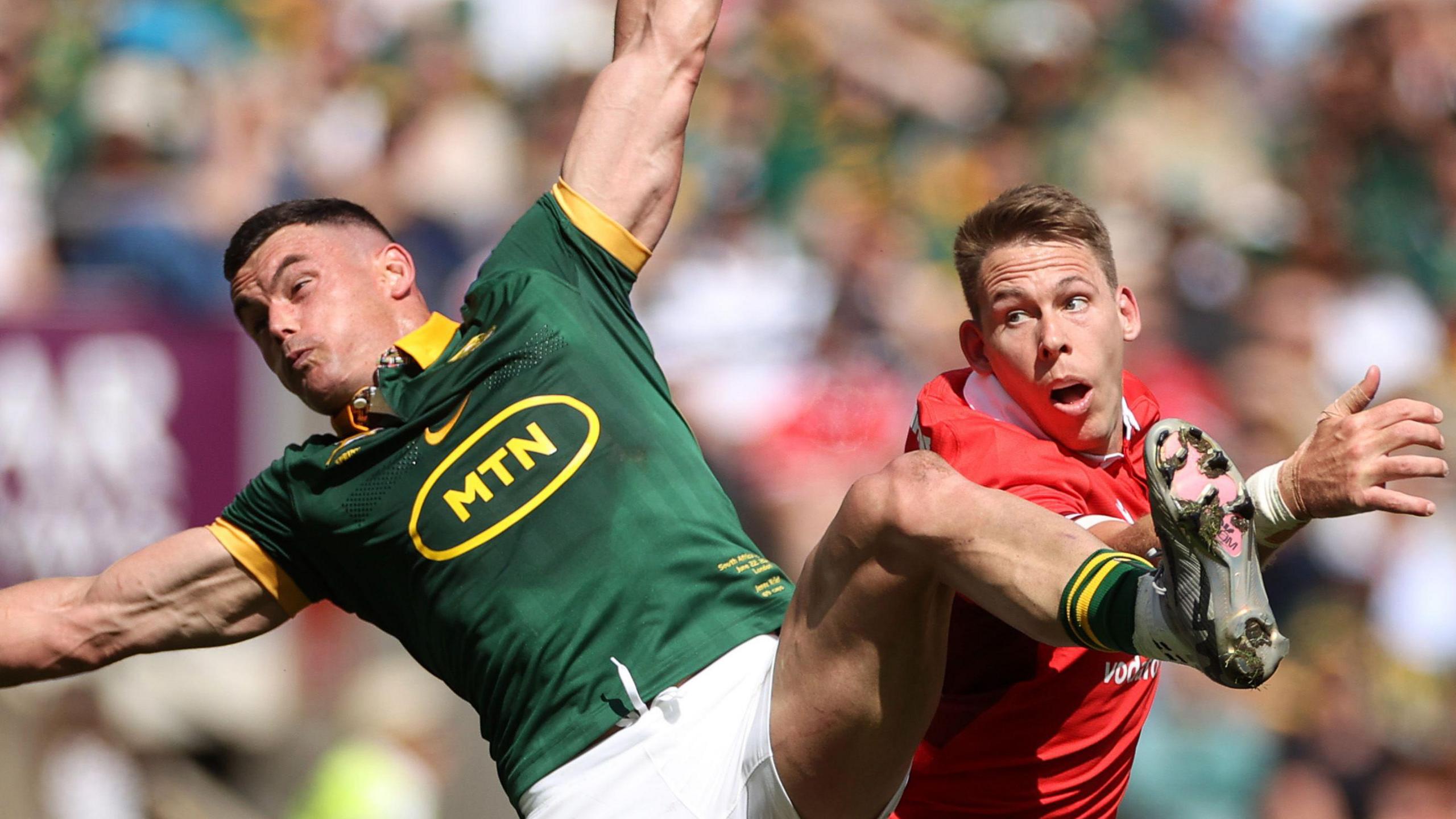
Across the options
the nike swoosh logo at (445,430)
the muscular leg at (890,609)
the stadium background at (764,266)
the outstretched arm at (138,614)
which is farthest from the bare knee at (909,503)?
the stadium background at (764,266)

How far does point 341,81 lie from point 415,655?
4.90m

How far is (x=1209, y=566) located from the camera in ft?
8.62

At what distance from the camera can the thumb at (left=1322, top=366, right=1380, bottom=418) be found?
288 centimetres

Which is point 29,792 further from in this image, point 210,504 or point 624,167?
point 624,167

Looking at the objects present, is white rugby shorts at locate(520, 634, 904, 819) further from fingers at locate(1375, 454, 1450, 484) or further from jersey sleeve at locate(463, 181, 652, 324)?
fingers at locate(1375, 454, 1450, 484)

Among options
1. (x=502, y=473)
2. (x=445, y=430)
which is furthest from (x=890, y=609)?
(x=445, y=430)

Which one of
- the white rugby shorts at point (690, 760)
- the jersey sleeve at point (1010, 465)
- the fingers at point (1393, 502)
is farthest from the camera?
the white rugby shorts at point (690, 760)

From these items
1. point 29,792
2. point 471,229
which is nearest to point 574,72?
point 471,229

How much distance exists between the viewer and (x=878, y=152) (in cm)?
783

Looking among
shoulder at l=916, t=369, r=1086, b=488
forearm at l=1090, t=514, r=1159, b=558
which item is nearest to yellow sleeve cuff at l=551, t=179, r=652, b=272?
shoulder at l=916, t=369, r=1086, b=488

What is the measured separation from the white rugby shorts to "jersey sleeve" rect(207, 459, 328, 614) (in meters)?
0.92

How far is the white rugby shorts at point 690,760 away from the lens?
3387 millimetres

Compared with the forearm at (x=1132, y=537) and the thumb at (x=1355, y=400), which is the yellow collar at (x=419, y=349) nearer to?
the forearm at (x=1132, y=537)

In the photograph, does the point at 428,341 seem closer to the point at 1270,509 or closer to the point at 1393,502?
the point at 1270,509
